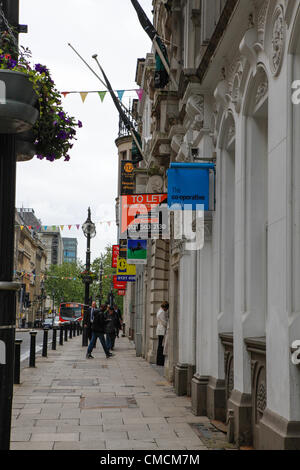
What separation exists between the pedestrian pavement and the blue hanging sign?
3.36 metres

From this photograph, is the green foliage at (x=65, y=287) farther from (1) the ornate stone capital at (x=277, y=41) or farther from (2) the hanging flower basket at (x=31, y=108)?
(2) the hanging flower basket at (x=31, y=108)

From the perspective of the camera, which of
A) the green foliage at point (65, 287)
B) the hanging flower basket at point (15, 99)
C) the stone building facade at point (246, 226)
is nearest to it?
the hanging flower basket at point (15, 99)

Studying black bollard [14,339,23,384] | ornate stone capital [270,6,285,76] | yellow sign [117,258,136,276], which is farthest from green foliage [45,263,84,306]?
ornate stone capital [270,6,285,76]

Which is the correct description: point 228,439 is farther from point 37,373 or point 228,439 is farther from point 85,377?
point 37,373

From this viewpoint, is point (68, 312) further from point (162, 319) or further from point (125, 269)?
point (162, 319)

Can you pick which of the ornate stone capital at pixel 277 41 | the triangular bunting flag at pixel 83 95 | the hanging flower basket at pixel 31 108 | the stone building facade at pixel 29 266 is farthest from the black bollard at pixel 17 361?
the stone building facade at pixel 29 266

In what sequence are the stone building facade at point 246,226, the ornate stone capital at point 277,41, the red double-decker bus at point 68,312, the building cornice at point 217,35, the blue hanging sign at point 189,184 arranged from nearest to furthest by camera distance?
the stone building facade at point 246,226
the ornate stone capital at point 277,41
the building cornice at point 217,35
the blue hanging sign at point 189,184
the red double-decker bus at point 68,312

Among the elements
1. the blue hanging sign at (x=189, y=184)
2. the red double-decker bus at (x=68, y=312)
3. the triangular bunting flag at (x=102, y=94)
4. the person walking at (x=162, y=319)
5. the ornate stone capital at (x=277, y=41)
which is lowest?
the red double-decker bus at (x=68, y=312)

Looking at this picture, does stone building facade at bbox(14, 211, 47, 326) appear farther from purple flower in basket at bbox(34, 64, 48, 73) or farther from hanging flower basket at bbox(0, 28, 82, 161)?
purple flower in basket at bbox(34, 64, 48, 73)

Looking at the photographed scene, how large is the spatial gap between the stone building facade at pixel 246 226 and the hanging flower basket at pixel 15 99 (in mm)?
3247

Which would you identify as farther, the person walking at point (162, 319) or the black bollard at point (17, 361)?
the person walking at point (162, 319)

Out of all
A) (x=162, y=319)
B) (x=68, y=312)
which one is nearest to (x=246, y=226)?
(x=162, y=319)

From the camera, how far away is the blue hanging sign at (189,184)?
10.9 m

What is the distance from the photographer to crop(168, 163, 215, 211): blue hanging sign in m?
10.9
